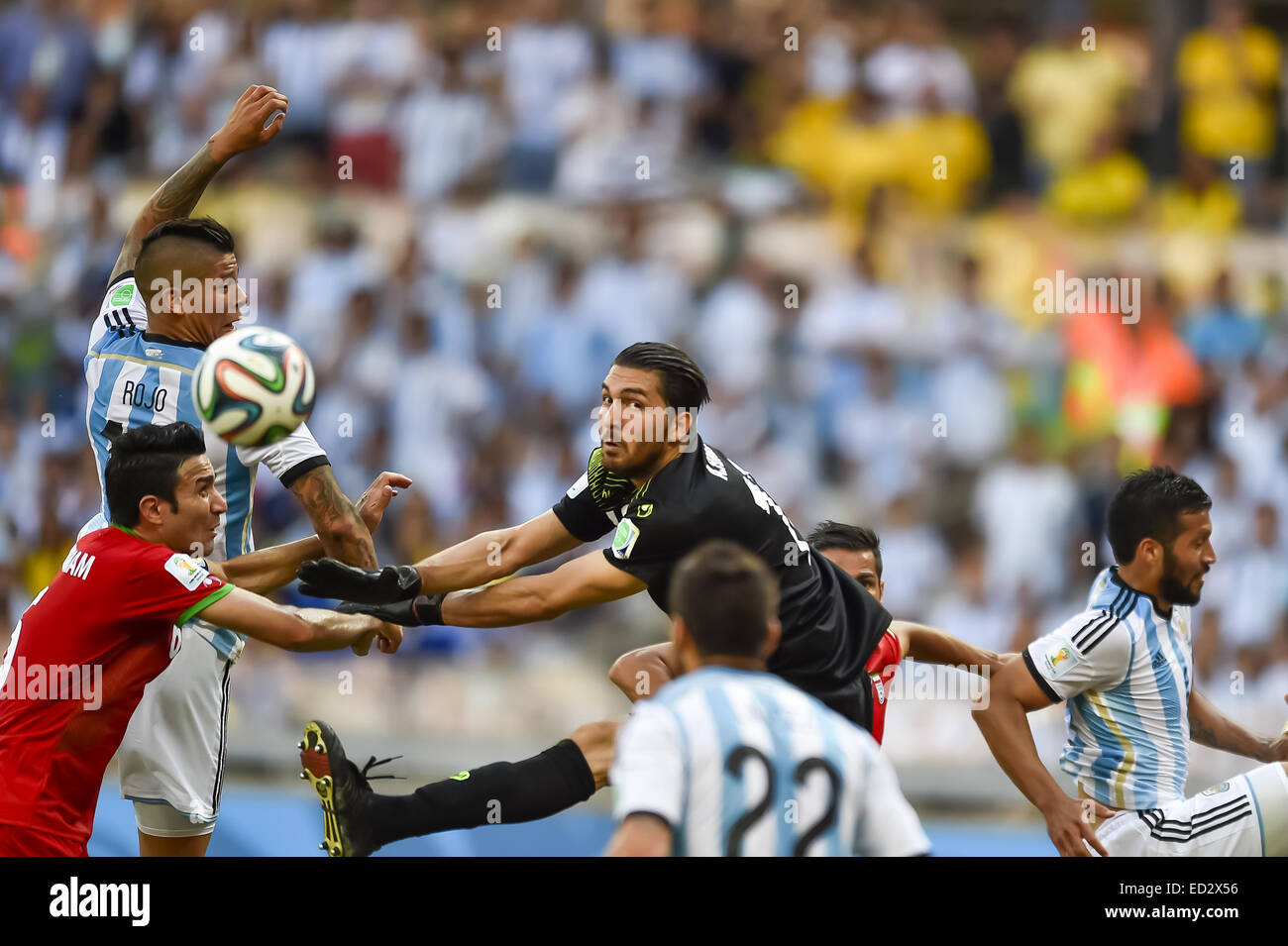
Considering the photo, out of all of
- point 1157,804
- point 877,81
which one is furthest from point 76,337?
point 1157,804

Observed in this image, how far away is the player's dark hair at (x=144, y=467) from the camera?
6.48 metres

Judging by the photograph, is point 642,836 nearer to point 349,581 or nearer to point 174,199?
point 349,581

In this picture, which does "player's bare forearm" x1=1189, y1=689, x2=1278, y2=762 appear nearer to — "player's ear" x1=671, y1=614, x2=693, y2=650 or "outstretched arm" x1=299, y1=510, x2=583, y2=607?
"outstretched arm" x1=299, y1=510, x2=583, y2=607

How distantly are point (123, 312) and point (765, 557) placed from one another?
2856 millimetres

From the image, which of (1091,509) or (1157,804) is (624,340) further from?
(1157,804)

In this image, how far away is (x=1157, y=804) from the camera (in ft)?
23.2

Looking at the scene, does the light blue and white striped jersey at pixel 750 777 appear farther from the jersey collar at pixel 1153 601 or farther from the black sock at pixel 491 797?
the jersey collar at pixel 1153 601

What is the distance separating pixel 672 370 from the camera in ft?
22.0

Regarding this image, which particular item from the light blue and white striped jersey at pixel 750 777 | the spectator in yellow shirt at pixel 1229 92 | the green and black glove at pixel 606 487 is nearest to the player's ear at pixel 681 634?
the light blue and white striped jersey at pixel 750 777

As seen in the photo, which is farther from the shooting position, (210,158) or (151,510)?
(210,158)

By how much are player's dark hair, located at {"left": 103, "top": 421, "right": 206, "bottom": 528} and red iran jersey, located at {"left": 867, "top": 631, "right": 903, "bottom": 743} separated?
9.57 ft

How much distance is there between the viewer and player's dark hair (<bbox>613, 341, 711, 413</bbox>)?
6699 millimetres

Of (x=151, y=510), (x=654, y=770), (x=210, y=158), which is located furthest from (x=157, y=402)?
(x=654, y=770)

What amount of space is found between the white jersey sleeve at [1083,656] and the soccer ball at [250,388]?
3033 millimetres
